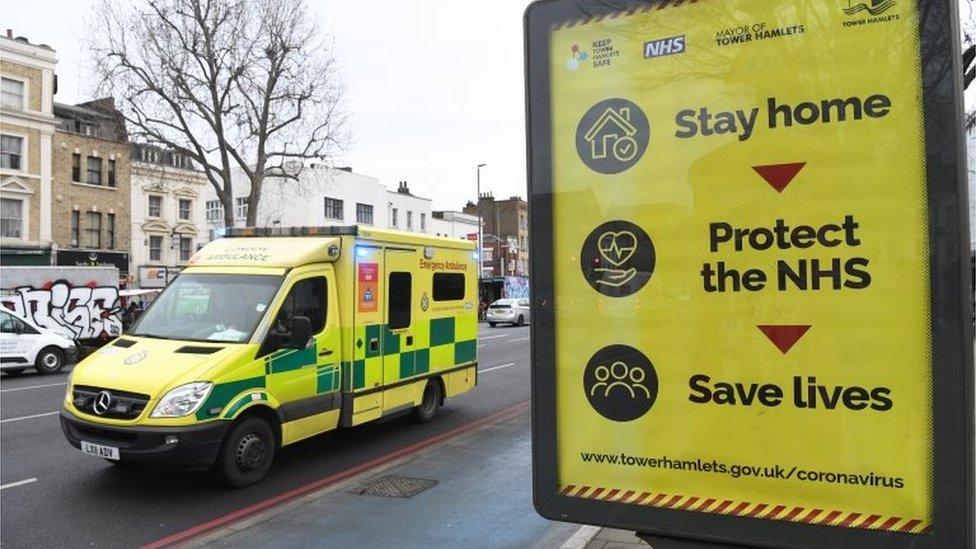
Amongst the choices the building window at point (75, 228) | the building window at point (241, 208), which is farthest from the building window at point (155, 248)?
the building window at point (241, 208)

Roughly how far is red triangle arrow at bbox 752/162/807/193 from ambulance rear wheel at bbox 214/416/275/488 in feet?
18.6

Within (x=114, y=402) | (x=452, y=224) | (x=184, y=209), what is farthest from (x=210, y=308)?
(x=452, y=224)

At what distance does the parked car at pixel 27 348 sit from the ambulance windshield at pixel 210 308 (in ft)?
35.2

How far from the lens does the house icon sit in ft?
8.38

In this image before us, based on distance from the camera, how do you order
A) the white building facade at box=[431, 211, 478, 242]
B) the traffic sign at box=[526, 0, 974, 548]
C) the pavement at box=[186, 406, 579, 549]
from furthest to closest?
the white building facade at box=[431, 211, 478, 242] < the pavement at box=[186, 406, 579, 549] < the traffic sign at box=[526, 0, 974, 548]

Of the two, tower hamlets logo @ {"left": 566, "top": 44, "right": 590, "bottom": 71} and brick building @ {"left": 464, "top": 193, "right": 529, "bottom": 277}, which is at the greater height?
brick building @ {"left": 464, "top": 193, "right": 529, "bottom": 277}

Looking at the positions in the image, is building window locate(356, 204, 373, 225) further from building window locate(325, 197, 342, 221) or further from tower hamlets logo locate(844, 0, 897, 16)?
tower hamlets logo locate(844, 0, 897, 16)

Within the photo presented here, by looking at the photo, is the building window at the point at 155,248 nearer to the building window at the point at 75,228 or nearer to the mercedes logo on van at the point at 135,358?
the building window at the point at 75,228

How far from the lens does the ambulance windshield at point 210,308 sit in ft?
23.0

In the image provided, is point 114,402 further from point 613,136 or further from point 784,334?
point 784,334

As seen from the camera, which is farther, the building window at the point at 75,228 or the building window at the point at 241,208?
the building window at the point at 241,208

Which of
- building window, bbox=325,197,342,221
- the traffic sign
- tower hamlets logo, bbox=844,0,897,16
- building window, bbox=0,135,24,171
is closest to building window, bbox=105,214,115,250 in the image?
building window, bbox=0,135,24,171

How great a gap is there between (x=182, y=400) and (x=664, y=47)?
5287mm

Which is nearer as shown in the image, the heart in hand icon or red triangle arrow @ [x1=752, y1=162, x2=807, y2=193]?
red triangle arrow @ [x1=752, y1=162, x2=807, y2=193]
